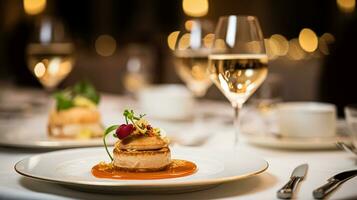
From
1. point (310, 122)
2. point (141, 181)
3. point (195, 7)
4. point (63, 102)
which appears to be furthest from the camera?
point (195, 7)

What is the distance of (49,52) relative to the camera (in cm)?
241

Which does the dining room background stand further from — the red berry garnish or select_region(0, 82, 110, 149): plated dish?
the red berry garnish

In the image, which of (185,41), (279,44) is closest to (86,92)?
(185,41)

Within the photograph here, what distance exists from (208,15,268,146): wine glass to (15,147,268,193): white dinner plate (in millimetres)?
210

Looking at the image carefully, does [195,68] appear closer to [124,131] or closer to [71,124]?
[71,124]

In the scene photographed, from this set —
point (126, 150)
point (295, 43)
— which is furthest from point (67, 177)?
point (295, 43)

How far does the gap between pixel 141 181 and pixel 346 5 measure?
5848 millimetres

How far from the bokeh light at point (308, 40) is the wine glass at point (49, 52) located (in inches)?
172

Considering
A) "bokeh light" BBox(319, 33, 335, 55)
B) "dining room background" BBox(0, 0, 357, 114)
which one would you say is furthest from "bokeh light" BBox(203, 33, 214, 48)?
"bokeh light" BBox(319, 33, 335, 55)

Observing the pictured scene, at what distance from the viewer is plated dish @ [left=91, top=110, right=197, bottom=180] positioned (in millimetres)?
1062

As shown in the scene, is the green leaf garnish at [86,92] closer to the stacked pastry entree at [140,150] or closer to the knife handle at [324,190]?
the stacked pastry entree at [140,150]

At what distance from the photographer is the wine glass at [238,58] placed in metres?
1.38

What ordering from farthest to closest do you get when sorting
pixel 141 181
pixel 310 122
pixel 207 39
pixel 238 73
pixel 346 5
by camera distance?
pixel 346 5 → pixel 207 39 → pixel 310 122 → pixel 238 73 → pixel 141 181

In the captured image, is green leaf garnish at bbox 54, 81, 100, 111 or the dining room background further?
the dining room background
